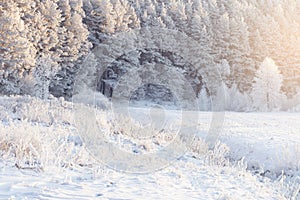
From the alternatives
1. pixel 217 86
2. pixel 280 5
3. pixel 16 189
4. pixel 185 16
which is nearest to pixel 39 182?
pixel 16 189

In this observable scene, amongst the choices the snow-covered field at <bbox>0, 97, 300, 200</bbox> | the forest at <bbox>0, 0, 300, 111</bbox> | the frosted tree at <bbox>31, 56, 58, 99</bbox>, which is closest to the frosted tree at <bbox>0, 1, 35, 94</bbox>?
the forest at <bbox>0, 0, 300, 111</bbox>

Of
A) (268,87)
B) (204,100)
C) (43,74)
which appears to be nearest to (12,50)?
(43,74)

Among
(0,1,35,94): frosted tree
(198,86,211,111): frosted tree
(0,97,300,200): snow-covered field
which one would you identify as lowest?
(0,97,300,200): snow-covered field

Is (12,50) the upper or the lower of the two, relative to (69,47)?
lower

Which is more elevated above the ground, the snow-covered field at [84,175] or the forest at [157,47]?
the forest at [157,47]

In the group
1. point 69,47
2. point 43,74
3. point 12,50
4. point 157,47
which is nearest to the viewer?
point 12,50

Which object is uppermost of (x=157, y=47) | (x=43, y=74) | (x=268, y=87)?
(x=157, y=47)

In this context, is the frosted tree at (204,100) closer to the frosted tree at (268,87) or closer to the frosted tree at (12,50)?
the frosted tree at (268,87)

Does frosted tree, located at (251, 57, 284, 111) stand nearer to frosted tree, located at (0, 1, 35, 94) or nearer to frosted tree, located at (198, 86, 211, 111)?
frosted tree, located at (198, 86, 211, 111)

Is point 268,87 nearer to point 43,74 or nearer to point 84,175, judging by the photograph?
point 43,74

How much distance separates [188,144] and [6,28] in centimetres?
2127

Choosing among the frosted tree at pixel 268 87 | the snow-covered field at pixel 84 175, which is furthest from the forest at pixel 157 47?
the snow-covered field at pixel 84 175

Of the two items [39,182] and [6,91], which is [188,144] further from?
[6,91]

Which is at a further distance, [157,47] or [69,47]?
[157,47]
